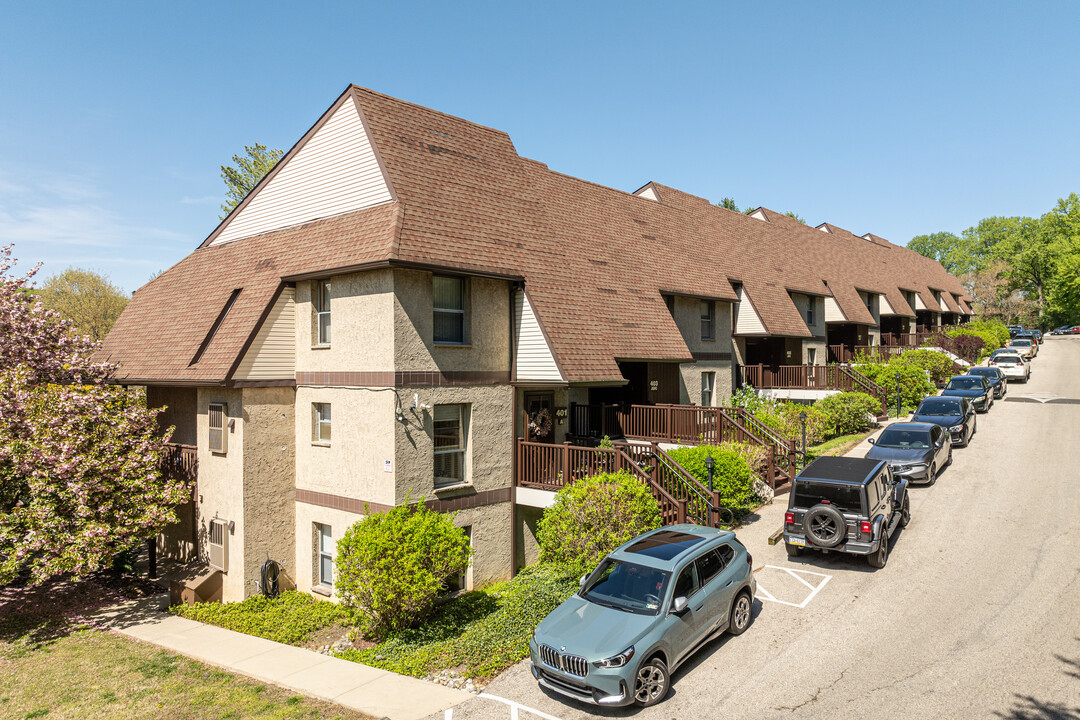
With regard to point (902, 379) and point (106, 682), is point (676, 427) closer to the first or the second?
point (106, 682)

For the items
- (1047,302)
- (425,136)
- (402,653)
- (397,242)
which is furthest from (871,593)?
(1047,302)

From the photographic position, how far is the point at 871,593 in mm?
Result: 12133

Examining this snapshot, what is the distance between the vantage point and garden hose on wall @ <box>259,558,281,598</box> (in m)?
15.3

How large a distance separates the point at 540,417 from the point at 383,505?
5066mm

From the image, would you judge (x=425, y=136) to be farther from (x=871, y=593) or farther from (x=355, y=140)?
(x=871, y=593)

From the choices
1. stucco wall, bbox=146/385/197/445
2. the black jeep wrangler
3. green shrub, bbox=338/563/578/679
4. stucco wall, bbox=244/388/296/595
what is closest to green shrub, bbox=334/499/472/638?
green shrub, bbox=338/563/578/679

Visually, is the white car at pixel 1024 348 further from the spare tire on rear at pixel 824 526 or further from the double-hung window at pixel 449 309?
the double-hung window at pixel 449 309

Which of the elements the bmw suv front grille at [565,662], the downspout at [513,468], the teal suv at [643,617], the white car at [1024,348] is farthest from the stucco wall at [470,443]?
the white car at [1024,348]

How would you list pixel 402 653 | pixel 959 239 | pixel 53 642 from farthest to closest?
pixel 959 239 < pixel 53 642 < pixel 402 653

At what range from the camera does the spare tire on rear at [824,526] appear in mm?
12930

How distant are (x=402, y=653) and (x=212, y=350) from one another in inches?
383

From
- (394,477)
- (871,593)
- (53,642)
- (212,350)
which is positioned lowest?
(53,642)

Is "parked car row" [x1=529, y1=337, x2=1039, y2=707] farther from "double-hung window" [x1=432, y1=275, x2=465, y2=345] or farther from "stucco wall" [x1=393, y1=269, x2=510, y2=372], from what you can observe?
"double-hung window" [x1=432, y1=275, x2=465, y2=345]

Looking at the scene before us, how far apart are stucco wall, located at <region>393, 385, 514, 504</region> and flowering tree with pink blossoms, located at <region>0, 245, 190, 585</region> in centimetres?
674
